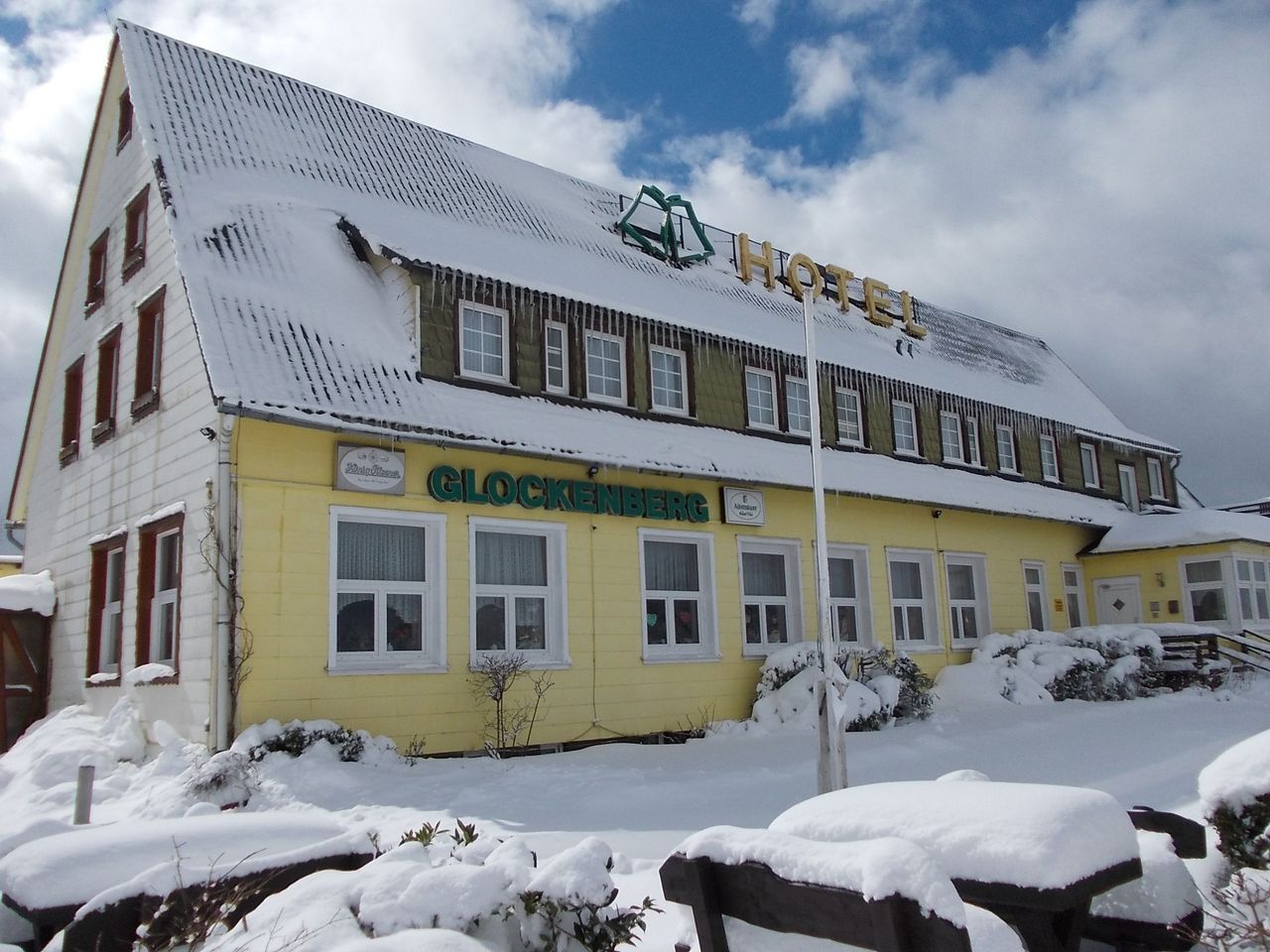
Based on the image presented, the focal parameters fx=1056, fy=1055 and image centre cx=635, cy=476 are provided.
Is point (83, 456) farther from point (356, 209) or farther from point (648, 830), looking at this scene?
point (648, 830)

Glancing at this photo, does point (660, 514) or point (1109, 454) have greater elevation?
point (1109, 454)

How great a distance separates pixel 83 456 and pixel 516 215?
7.15 metres


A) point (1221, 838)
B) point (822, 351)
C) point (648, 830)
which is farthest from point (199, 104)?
point (1221, 838)

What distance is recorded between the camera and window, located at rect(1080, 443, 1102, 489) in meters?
23.5

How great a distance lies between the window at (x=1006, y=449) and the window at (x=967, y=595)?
3019 millimetres

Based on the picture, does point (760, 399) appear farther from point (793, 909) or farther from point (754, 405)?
point (793, 909)

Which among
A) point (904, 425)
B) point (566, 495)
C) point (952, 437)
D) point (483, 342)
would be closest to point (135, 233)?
point (483, 342)

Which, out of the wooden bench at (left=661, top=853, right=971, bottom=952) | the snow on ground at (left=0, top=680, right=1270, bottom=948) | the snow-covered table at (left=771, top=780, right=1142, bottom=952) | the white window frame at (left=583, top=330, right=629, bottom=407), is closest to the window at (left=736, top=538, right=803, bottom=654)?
the snow on ground at (left=0, top=680, right=1270, bottom=948)

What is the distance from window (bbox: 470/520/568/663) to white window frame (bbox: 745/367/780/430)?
460 cm

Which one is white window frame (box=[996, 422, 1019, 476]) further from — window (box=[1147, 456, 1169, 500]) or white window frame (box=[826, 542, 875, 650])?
window (box=[1147, 456, 1169, 500])

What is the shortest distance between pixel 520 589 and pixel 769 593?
14.6 feet

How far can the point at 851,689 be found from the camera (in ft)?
44.7

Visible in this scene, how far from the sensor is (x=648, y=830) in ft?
25.5

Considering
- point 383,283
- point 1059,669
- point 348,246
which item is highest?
point 348,246
